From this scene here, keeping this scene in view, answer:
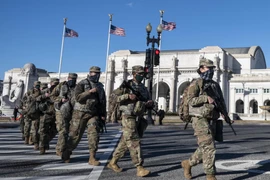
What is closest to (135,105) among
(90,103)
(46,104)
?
(90,103)

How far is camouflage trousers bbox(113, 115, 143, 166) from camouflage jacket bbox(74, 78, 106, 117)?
2.94 feet

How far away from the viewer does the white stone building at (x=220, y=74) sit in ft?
204

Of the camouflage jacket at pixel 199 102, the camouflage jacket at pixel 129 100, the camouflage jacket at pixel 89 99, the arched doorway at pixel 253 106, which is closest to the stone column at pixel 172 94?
the arched doorway at pixel 253 106

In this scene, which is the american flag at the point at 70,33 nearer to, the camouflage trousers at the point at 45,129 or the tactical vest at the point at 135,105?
the camouflage trousers at the point at 45,129

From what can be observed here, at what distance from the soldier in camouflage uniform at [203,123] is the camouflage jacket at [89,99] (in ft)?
6.71

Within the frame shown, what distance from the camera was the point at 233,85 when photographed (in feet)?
216

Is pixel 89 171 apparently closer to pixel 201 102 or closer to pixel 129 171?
pixel 129 171

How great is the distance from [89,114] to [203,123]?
7.86 ft

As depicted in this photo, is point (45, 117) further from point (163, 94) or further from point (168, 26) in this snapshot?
point (163, 94)

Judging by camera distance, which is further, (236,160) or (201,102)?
(236,160)

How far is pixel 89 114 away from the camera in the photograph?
5.71m

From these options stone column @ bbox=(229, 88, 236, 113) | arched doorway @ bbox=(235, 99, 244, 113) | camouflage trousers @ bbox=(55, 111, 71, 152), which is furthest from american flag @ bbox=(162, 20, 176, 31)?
arched doorway @ bbox=(235, 99, 244, 113)

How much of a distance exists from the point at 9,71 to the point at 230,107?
69089 mm

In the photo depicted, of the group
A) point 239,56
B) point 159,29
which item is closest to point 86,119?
point 159,29
